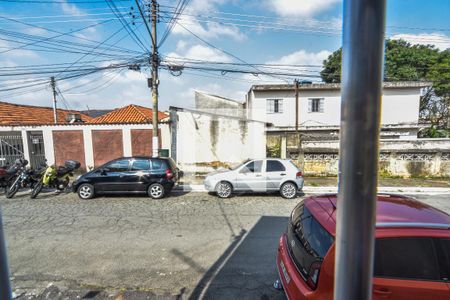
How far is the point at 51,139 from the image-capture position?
13.2 meters

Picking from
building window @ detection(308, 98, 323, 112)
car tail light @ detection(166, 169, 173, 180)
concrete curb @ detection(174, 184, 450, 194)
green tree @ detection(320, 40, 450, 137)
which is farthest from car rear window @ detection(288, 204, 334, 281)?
green tree @ detection(320, 40, 450, 137)

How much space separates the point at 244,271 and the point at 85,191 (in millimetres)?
6790

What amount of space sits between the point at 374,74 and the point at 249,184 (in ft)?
25.4

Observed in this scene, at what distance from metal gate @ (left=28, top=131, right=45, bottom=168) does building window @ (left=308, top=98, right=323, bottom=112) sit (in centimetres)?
1802

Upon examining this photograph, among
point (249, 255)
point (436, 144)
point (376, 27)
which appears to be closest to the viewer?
point (376, 27)

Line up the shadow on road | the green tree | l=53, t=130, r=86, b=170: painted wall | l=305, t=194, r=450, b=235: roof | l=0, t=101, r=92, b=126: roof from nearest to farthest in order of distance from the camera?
l=305, t=194, r=450, b=235: roof → the shadow on road → l=53, t=130, r=86, b=170: painted wall → l=0, t=101, r=92, b=126: roof → the green tree

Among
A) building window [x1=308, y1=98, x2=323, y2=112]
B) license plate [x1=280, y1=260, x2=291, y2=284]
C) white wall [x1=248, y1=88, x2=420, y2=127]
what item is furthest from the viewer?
building window [x1=308, y1=98, x2=323, y2=112]

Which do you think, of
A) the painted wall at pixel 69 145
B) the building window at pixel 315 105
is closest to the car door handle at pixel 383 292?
the painted wall at pixel 69 145

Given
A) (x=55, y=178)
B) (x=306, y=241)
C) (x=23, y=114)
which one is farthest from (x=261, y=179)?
(x=23, y=114)

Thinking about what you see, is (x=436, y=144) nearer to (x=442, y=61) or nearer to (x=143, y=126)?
(x=143, y=126)

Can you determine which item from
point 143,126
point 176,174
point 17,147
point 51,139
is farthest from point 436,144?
point 17,147

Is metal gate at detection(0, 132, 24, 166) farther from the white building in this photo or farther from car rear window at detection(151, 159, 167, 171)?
the white building

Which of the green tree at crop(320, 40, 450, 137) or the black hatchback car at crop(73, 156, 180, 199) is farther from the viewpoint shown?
the green tree at crop(320, 40, 450, 137)

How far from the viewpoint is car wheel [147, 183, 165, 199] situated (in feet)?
28.1
